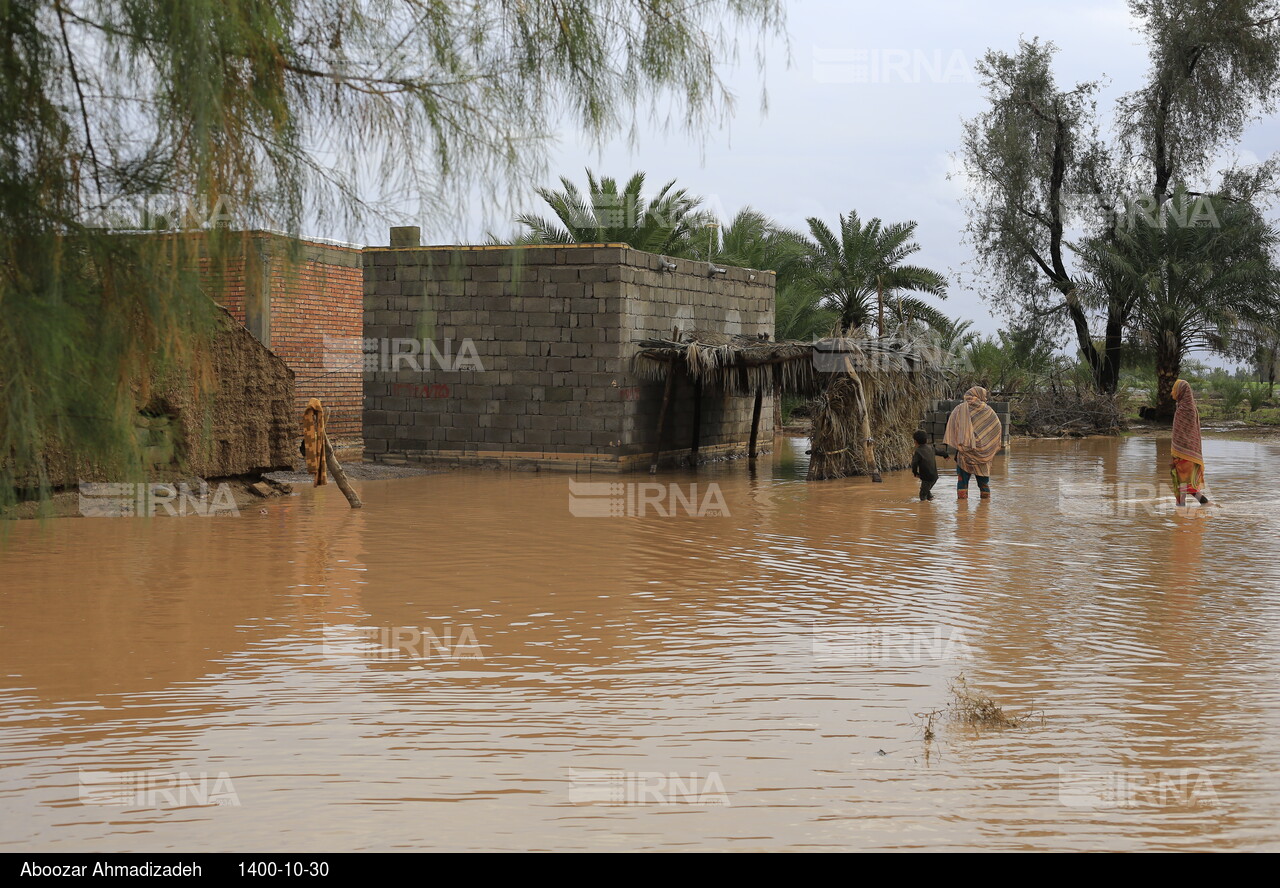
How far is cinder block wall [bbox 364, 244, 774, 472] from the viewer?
1880 centimetres

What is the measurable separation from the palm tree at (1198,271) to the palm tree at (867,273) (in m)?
4.69

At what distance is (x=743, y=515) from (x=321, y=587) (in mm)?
6149

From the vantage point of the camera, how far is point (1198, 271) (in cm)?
2933

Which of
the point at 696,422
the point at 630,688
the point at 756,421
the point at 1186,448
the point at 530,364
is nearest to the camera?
the point at 630,688

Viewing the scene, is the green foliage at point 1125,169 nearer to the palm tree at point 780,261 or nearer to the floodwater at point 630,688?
the palm tree at point 780,261

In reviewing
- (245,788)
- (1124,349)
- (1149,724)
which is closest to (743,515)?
(1149,724)

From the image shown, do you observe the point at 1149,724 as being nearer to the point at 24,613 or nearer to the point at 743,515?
the point at 24,613

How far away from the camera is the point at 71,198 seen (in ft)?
12.8

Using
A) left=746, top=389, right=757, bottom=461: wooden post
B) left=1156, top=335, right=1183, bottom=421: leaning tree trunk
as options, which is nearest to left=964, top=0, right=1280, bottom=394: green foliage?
left=1156, top=335, right=1183, bottom=421: leaning tree trunk

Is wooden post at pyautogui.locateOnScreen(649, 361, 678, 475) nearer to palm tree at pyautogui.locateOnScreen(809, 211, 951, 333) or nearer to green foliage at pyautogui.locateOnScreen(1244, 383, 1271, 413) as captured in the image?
palm tree at pyautogui.locateOnScreen(809, 211, 951, 333)

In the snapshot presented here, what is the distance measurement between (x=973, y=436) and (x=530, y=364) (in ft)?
24.0

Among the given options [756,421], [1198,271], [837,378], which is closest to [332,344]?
[756,421]

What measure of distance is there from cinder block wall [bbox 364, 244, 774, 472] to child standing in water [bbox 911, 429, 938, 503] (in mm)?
5245

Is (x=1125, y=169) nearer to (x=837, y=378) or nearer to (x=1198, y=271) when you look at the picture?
(x=1198, y=271)
